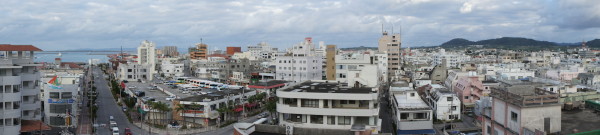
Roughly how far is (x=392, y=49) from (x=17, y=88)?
57.3 meters

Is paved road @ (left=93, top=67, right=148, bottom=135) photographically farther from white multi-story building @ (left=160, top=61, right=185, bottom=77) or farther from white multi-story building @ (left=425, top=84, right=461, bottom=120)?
white multi-story building @ (left=425, top=84, right=461, bottom=120)

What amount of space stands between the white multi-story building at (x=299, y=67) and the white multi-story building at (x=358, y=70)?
10.5 m

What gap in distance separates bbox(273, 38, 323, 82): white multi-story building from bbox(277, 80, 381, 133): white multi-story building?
39.3 metres

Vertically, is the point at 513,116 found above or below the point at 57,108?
above

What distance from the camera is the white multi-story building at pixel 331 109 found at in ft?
90.0

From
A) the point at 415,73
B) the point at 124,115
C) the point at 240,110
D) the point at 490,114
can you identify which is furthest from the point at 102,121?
the point at 415,73

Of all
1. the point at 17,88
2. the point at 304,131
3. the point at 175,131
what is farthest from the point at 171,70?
the point at 304,131

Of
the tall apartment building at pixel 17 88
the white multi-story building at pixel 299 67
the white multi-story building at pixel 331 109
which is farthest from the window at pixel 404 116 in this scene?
the white multi-story building at pixel 299 67

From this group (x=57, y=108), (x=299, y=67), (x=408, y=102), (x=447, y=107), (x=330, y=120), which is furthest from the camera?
(x=299, y=67)

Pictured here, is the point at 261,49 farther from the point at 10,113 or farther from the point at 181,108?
the point at 10,113

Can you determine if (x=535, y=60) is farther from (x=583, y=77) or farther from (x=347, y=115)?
(x=347, y=115)

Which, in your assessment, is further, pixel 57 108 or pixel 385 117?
pixel 385 117

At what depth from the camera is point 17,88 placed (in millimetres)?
28641

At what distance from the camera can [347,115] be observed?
90.1 ft
